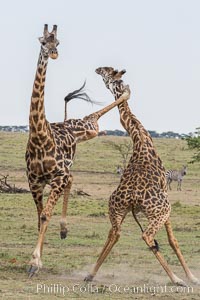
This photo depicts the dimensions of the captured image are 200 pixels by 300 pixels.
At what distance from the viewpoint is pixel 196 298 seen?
7.10m

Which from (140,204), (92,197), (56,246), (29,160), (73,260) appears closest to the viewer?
(140,204)

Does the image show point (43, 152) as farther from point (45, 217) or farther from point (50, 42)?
point (50, 42)

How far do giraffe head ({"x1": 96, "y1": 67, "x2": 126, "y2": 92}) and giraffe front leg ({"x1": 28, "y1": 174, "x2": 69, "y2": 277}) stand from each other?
1.10 m

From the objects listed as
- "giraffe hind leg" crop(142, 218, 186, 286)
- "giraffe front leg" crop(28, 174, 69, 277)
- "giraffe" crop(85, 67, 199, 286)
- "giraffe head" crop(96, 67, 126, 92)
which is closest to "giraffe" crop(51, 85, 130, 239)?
"giraffe head" crop(96, 67, 126, 92)

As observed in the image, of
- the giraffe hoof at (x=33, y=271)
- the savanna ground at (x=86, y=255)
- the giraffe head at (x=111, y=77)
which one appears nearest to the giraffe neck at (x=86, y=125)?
the giraffe head at (x=111, y=77)

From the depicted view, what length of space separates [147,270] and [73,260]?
3.24 feet

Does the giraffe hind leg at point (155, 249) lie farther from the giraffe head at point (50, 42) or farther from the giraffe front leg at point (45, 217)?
the giraffe head at point (50, 42)

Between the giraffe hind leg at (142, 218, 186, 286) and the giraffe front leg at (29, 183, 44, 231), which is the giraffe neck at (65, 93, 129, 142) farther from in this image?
the giraffe hind leg at (142, 218, 186, 286)

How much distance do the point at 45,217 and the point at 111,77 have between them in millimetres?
1758

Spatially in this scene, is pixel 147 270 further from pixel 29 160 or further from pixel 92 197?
pixel 92 197

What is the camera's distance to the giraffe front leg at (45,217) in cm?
804

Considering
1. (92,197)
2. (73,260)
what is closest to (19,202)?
(92,197)

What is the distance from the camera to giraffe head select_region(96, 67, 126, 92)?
30.0 ft

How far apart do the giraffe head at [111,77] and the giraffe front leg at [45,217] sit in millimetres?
1104
